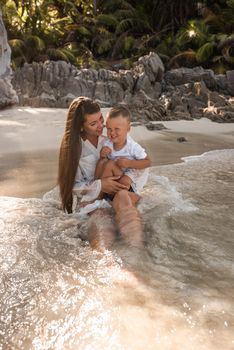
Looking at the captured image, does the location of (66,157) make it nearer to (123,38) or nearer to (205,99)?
(205,99)

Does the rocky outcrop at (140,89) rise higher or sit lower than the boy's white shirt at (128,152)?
lower

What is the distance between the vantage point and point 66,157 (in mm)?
3285

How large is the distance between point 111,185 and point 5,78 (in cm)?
924

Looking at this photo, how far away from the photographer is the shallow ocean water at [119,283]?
70.8 inches

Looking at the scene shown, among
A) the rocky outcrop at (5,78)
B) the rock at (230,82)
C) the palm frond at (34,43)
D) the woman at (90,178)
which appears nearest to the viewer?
the woman at (90,178)

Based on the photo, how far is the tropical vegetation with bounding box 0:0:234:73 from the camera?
65.8ft

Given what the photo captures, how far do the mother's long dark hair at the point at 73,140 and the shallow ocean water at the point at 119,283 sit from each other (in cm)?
39

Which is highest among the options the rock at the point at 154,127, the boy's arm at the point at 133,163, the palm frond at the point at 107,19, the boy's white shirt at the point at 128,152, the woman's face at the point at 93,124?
the palm frond at the point at 107,19

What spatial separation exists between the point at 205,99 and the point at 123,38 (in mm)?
10571

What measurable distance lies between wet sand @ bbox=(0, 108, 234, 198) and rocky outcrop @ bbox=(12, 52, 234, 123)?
136cm

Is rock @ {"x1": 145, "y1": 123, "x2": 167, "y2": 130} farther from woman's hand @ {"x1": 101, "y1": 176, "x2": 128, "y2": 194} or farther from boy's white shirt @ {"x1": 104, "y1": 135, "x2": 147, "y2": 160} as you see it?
woman's hand @ {"x1": 101, "y1": 176, "x2": 128, "y2": 194}

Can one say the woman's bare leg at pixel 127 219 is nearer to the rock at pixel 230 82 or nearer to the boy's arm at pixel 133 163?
the boy's arm at pixel 133 163

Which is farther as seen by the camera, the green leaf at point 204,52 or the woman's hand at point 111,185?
the green leaf at point 204,52

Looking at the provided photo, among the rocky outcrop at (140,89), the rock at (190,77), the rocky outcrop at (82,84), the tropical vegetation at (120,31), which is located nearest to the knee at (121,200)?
the rocky outcrop at (140,89)
